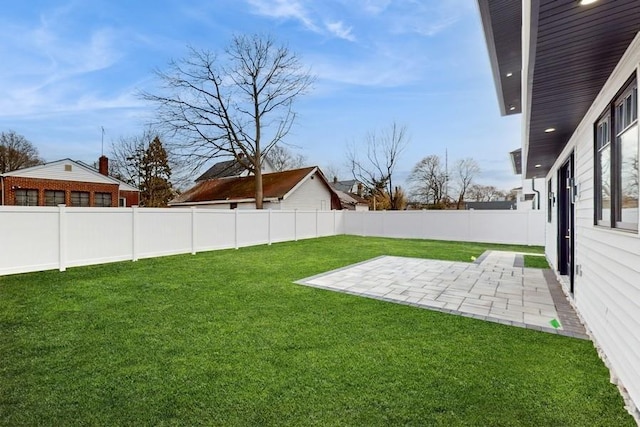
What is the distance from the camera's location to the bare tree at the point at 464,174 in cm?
2930

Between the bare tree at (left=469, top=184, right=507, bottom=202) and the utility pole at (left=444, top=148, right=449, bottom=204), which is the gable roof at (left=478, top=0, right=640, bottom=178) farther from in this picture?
the bare tree at (left=469, top=184, right=507, bottom=202)

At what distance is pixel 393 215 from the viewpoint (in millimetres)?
16047

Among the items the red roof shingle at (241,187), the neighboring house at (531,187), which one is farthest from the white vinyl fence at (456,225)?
the red roof shingle at (241,187)

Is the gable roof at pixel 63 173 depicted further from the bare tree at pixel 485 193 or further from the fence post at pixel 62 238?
the bare tree at pixel 485 193

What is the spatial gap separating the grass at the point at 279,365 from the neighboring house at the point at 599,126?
1.78 ft

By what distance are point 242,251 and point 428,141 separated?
65.4ft

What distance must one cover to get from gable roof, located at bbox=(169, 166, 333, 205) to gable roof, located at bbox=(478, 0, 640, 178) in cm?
1333

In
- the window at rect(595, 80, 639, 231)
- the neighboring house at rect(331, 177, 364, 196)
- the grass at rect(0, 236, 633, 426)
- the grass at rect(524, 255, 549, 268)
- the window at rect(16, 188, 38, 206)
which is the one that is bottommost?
the grass at rect(524, 255, 549, 268)

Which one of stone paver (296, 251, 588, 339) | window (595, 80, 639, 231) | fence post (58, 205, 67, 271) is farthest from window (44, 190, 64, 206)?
window (595, 80, 639, 231)

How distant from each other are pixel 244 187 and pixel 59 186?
1117cm

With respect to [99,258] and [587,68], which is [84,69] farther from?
[587,68]

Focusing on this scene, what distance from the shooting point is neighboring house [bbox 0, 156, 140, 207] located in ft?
59.1

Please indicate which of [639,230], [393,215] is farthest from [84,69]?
[639,230]

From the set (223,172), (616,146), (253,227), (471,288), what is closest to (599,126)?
(616,146)
